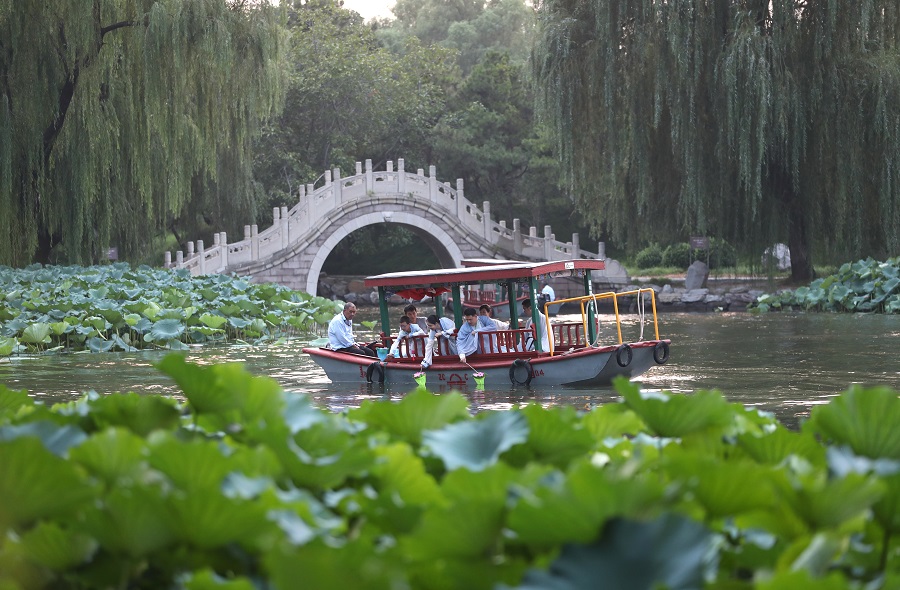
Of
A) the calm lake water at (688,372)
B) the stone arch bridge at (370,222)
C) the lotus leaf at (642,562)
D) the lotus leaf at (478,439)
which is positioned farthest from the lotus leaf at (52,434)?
the stone arch bridge at (370,222)

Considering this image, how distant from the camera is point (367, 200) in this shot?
2827 cm

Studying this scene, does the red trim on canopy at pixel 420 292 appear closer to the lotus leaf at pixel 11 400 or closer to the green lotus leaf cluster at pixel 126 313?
the green lotus leaf cluster at pixel 126 313

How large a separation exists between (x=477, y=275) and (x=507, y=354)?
0.83 m

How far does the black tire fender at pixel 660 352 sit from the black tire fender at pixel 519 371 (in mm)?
1171

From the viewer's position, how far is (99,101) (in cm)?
1681

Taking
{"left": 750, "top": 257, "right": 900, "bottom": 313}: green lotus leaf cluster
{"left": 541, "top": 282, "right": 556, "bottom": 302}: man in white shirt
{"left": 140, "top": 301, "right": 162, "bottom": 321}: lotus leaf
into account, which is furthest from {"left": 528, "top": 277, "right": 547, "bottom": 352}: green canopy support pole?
{"left": 750, "top": 257, "right": 900, "bottom": 313}: green lotus leaf cluster

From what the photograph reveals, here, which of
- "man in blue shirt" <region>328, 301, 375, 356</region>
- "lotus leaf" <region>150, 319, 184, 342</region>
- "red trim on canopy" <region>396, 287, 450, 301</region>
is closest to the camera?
"red trim on canopy" <region>396, 287, 450, 301</region>

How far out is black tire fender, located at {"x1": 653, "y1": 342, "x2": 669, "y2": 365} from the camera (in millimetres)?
10508

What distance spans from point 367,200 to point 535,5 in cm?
839

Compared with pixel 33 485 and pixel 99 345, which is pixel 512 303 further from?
pixel 33 485

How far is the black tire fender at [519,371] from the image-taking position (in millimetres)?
10578

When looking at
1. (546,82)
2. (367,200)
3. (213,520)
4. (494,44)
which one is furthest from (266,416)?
(494,44)

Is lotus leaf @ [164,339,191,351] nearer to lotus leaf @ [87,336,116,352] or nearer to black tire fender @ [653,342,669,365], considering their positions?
lotus leaf @ [87,336,116,352]

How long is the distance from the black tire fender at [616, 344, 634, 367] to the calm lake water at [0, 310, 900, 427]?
0.27 m
